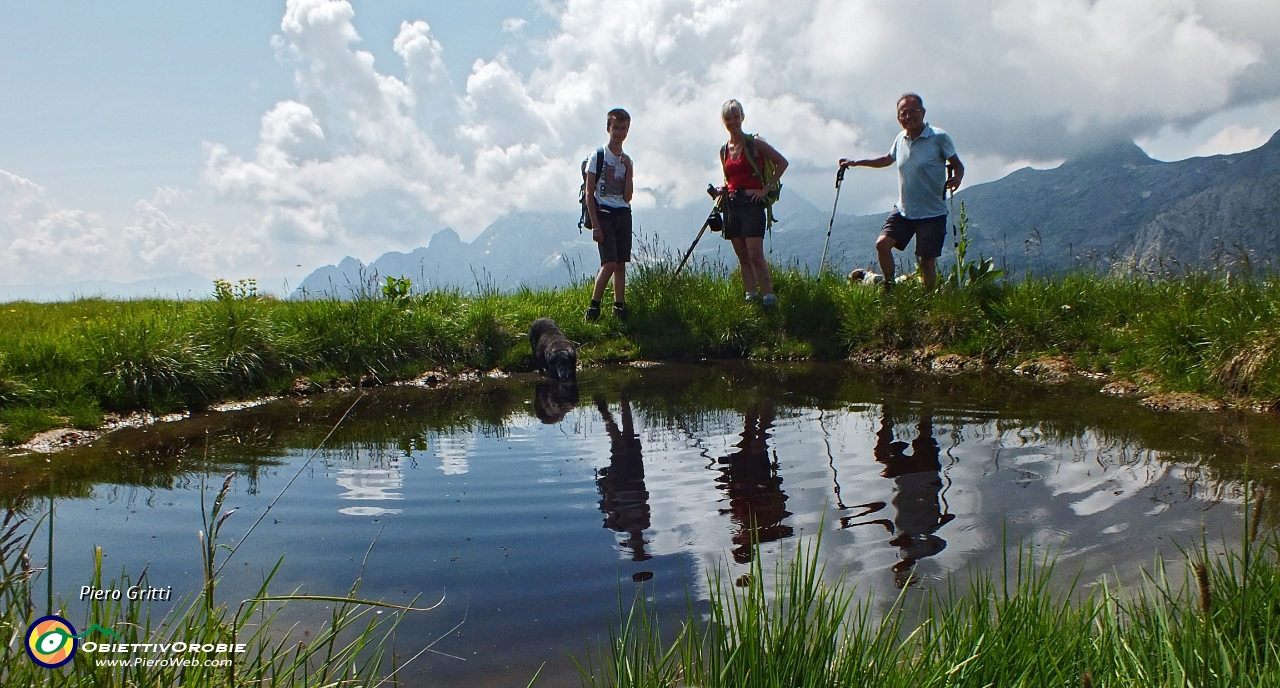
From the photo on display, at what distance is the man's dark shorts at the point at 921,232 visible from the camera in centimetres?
980

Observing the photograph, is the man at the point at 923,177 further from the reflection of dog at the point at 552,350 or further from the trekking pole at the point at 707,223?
the reflection of dog at the point at 552,350

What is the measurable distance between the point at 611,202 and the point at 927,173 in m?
4.17

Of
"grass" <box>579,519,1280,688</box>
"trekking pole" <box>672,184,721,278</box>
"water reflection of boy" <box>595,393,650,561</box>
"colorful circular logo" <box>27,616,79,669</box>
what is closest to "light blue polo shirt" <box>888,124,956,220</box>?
"trekking pole" <box>672,184,721,278</box>

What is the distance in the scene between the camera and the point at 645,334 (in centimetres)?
1121

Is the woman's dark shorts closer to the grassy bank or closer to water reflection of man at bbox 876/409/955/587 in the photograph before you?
the grassy bank

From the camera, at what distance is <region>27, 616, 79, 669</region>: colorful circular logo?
163cm

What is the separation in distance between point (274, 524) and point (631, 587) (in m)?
2.10

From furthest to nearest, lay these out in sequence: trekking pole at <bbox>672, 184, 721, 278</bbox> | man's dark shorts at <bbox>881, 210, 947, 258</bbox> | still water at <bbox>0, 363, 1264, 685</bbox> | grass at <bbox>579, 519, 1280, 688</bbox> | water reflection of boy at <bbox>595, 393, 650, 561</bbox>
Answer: trekking pole at <bbox>672, 184, 721, 278</bbox>
man's dark shorts at <bbox>881, 210, 947, 258</bbox>
water reflection of boy at <bbox>595, 393, 650, 561</bbox>
still water at <bbox>0, 363, 1264, 685</bbox>
grass at <bbox>579, 519, 1280, 688</bbox>

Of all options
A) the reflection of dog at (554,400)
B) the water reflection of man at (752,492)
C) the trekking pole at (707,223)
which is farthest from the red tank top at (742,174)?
the water reflection of man at (752,492)

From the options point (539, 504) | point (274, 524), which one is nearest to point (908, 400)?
point (539, 504)

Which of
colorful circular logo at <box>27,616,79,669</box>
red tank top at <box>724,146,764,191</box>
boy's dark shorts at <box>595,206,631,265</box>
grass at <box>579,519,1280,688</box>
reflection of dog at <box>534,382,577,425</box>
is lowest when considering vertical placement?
grass at <box>579,519,1280,688</box>

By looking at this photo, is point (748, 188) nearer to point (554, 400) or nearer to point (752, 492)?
point (554, 400)

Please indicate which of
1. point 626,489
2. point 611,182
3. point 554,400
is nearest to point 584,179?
point 611,182

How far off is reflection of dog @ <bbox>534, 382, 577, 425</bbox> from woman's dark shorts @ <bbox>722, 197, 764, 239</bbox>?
336cm
